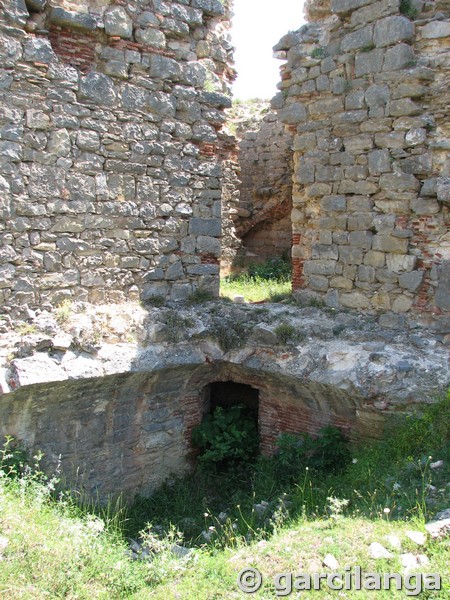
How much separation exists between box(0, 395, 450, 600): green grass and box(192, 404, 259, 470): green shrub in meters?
0.69

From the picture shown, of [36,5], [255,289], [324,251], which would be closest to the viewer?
[36,5]

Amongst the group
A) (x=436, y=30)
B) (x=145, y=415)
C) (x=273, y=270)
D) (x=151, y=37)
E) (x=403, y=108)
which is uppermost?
(x=151, y=37)

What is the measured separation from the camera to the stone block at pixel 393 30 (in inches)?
233

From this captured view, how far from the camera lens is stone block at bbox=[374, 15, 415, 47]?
19.4 ft

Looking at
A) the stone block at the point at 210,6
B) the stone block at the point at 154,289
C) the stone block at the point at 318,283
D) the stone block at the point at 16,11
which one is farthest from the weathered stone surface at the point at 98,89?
the stone block at the point at 318,283

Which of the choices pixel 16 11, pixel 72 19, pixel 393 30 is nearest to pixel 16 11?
pixel 16 11

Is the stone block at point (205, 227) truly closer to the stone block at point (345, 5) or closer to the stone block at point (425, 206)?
the stone block at point (425, 206)

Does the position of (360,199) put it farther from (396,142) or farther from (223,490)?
(223,490)

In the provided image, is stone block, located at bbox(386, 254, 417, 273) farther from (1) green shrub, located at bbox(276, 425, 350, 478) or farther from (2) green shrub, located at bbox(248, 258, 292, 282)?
(2) green shrub, located at bbox(248, 258, 292, 282)

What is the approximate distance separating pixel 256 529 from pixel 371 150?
404 cm

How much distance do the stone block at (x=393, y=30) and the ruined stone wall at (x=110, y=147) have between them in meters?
1.96

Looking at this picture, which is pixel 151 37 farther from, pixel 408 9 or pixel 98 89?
pixel 408 9

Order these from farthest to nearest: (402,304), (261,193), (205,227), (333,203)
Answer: (261,193) < (205,227) < (333,203) < (402,304)
